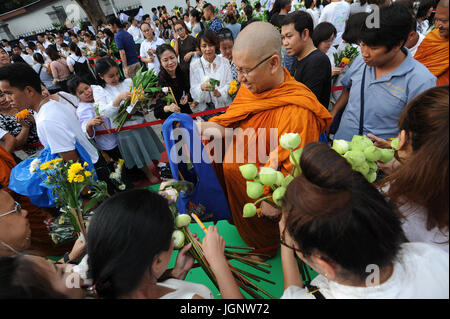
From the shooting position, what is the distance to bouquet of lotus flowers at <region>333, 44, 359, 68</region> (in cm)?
289

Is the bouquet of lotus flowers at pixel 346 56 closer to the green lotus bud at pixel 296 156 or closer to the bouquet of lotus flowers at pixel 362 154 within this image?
the bouquet of lotus flowers at pixel 362 154

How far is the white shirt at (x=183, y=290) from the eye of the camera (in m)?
0.96

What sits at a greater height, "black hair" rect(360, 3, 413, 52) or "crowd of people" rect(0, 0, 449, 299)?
"black hair" rect(360, 3, 413, 52)

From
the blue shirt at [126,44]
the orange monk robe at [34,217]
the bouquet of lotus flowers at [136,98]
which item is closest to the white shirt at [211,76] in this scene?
the bouquet of lotus flowers at [136,98]

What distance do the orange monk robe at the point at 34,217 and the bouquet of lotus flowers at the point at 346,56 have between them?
357 cm

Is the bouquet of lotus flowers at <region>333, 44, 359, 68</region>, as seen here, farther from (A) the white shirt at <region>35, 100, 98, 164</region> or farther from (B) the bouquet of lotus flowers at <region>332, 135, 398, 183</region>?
(A) the white shirt at <region>35, 100, 98, 164</region>

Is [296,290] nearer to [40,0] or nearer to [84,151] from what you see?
[84,151]

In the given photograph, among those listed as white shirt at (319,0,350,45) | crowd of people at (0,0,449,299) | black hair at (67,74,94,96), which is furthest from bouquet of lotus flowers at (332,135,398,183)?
white shirt at (319,0,350,45)

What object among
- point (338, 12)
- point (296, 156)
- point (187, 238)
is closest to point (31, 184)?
point (187, 238)

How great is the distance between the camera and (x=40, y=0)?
2448 centimetres

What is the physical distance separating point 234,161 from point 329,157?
114 cm

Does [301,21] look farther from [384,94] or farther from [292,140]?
[292,140]

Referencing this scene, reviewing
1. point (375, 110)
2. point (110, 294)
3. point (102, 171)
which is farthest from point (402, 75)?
point (102, 171)

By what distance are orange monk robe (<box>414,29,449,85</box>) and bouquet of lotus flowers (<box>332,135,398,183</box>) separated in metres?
1.74
